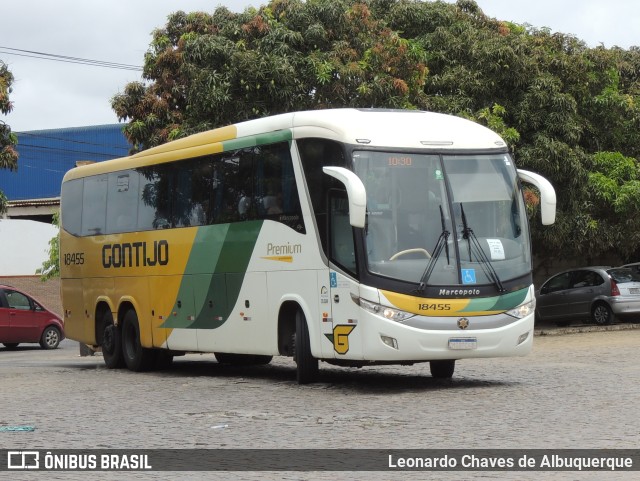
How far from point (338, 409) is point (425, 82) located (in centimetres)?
1862

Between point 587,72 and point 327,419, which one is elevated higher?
point 587,72

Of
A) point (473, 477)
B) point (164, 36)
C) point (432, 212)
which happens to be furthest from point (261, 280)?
Answer: point (164, 36)

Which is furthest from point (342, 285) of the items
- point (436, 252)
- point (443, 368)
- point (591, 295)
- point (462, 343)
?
point (591, 295)

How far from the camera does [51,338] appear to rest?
34.2 meters

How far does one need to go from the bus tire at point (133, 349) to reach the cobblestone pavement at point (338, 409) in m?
0.38

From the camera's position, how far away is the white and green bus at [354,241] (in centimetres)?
1492

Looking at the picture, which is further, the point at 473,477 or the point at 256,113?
the point at 256,113

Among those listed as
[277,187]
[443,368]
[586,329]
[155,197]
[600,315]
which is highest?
[155,197]

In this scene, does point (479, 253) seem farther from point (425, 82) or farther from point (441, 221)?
point (425, 82)

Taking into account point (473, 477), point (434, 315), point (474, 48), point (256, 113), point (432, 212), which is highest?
point (474, 48)

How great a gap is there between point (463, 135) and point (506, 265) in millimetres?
1772

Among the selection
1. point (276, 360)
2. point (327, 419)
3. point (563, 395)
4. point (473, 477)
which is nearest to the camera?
point (473, 477)

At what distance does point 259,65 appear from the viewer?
27391mm

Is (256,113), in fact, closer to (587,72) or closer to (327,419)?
(587,72)
